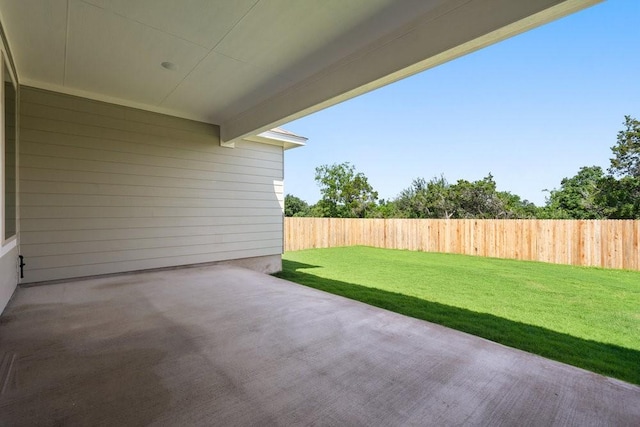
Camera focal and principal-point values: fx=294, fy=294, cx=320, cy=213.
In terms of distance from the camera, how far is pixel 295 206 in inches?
1235

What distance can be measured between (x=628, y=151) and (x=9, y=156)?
18043mm

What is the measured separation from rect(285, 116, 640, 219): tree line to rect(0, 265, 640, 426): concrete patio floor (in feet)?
46.2

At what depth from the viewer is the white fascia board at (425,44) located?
2082mm

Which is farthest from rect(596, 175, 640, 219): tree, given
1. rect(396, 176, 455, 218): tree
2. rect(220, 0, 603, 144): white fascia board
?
rect(220, 0, 603, 144): white fascia board

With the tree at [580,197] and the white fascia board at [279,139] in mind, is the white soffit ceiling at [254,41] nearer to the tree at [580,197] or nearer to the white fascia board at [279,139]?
the white fascia board at [279,139]

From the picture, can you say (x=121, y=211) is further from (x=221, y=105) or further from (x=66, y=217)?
(x=221, y=105)

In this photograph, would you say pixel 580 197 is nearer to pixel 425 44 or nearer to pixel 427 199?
pixel 427 199

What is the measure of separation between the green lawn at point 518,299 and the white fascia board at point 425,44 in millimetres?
2883

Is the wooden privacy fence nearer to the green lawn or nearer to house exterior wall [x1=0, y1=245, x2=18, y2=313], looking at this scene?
the green lawn

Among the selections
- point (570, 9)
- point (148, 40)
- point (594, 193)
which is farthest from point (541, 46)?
point (148, 40)

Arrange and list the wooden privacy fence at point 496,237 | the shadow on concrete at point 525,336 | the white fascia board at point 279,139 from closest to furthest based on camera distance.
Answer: the shadow on concrete at point 525,336 → the white fascia board at point 279,139 → the wooden privacy fence at point 496,237

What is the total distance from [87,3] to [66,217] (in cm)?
295

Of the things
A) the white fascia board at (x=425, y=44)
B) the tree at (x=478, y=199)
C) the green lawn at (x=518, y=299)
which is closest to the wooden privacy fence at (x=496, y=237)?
the green lawn at (x=518, y=299)

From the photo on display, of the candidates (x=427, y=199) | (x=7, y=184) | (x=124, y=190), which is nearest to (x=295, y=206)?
(x=427, y=199)
